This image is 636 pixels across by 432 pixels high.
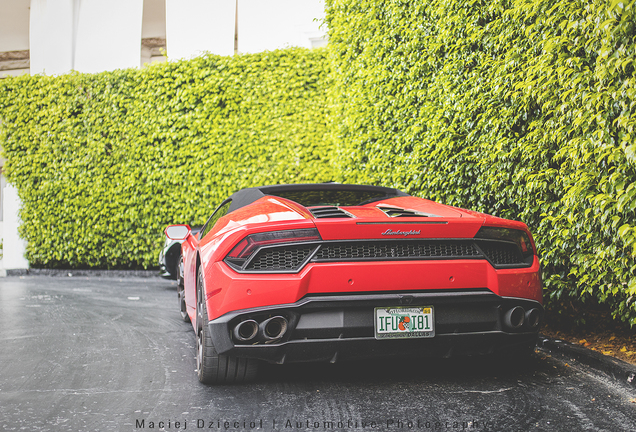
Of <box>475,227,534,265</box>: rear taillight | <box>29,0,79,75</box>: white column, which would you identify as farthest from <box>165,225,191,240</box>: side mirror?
<box>29,0,79,75</box>: white column

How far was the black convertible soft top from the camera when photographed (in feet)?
13.2

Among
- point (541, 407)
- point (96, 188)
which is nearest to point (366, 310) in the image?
point (541, 407)

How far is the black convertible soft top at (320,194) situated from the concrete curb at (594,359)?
1.70 meters

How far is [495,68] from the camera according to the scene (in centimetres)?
466

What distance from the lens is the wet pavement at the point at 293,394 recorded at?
8.97 ft

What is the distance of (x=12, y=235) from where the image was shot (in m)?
12.0

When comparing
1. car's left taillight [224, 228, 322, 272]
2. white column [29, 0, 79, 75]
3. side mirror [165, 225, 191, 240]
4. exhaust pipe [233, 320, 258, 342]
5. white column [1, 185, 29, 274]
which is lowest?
white column [1, 185, 29, 274]

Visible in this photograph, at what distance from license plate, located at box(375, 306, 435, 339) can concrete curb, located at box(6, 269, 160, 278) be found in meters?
8.99

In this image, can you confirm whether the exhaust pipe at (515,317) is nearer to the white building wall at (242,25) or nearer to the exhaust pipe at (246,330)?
the exhaust pipe at (246,330)

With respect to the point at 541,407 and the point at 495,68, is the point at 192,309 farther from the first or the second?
the point at 495,68

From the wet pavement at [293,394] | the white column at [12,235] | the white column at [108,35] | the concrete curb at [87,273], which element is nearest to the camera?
the wet pavement at [293,394]

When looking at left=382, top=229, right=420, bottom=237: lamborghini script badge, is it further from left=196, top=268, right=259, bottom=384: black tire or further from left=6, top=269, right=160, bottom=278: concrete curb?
left=6, top=269, right=160, bottom=278: concrete curb

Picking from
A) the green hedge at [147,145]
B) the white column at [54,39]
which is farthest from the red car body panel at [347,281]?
A: the white column at [54,39]

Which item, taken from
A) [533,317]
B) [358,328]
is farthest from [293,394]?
[533,317]
